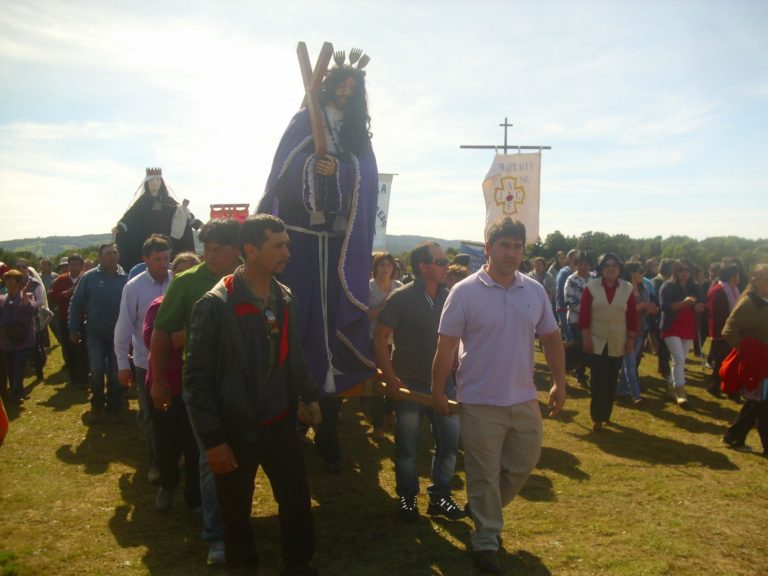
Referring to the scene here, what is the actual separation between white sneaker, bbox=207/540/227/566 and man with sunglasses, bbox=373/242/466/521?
4.43 ft

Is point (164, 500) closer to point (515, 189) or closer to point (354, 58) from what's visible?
point (354, 58)

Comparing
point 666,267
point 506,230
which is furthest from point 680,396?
point 506,230

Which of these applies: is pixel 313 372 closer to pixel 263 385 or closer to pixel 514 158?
pixel 263 385

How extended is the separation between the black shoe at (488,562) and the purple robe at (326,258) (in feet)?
6.18

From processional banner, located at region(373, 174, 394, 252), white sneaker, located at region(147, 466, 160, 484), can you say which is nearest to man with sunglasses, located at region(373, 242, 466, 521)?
white sneaker, located at region(147, 466, 160, 484)

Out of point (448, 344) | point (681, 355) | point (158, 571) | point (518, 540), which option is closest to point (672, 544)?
point (518, 540)

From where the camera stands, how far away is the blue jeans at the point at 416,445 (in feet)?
16.3

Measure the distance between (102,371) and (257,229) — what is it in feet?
17.4

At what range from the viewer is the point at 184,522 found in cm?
504

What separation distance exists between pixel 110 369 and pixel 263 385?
5477 millimetres

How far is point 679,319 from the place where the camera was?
971 centimetres

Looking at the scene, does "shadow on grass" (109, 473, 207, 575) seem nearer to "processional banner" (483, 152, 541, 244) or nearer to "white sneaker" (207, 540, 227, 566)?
"white sneaker" (207, 540, 227, 566)

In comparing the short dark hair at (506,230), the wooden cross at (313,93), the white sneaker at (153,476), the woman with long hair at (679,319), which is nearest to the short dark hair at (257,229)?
the short dark hair at (506,230)

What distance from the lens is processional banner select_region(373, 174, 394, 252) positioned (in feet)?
46.9
